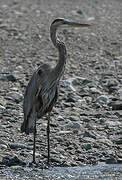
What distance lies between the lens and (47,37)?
18.6 meters

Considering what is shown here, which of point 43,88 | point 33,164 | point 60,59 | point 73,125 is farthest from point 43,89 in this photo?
point 73,125

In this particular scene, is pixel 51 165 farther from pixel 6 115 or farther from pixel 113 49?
pixel 113 49

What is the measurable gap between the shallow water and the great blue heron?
70cm

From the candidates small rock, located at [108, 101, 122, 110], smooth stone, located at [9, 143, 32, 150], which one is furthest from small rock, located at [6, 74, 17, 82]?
smooth stone, located at [9, 143, 32, 150]

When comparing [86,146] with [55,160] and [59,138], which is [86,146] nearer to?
[59,138]

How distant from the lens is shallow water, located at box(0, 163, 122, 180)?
8625mm

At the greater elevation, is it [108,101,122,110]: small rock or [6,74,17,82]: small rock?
[6,74,17,82]: small rock

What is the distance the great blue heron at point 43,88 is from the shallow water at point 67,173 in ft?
2.28

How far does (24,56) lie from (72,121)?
535cm

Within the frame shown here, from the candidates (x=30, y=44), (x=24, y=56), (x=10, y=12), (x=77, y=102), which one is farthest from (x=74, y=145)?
(x=10, y=12)

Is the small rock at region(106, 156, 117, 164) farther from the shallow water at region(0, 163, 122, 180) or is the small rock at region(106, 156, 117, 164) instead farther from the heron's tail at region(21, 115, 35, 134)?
the heron's tail at region(21, 115, 35, 134)

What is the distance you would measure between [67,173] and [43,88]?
1.42 m

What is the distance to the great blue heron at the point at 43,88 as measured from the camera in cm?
957

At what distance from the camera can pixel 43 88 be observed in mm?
9617
